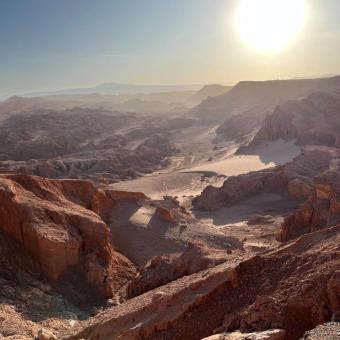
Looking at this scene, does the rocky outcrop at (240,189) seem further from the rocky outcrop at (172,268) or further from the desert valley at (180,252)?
the rocky outcrop at (172,268)

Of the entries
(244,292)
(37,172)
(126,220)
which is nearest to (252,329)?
(244,292)

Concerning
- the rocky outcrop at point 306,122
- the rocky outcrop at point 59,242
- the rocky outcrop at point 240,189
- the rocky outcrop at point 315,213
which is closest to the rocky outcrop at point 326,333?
the rocky outcrop at point 59,242

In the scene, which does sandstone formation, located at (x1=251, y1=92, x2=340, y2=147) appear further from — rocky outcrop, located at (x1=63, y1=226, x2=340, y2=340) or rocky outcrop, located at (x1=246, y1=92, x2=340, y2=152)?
rocky outcrop, located at (x1=63, y1=226, x2=340, y2=340)

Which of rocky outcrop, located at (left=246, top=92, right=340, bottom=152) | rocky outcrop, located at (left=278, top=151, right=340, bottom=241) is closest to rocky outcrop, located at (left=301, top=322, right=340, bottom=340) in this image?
rocky outcrop, located at (left=278, top=151, right=340, bottom=241)

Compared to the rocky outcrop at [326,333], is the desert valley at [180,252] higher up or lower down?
lower down

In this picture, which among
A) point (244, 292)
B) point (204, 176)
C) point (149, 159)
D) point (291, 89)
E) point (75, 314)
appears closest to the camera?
point (244, 292)

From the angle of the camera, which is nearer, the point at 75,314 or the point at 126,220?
the point at 75,314

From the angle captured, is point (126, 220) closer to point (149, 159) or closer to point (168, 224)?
point (168, 224)
